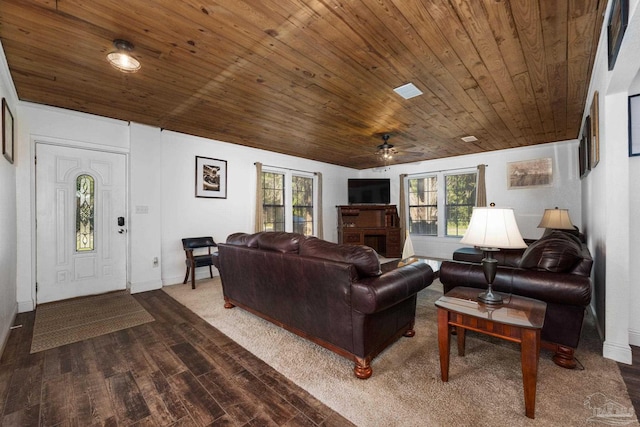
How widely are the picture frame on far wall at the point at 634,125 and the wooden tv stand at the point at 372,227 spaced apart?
474 cm

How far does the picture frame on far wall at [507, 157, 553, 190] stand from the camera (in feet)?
16.9

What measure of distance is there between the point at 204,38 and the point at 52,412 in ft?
8.71

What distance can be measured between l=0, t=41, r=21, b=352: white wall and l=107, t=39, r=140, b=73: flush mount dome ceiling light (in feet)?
2.87

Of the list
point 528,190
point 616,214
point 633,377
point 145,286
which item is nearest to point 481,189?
point 528,190

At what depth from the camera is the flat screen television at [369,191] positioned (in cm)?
719

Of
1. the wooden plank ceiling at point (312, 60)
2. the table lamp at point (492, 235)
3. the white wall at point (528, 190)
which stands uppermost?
the wooden plank ceiling at point (312, 60)

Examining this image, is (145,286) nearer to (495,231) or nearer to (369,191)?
(495,231)

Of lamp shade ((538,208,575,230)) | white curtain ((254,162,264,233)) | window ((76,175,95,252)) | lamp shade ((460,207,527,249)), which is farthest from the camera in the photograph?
white curtain ((254,162,264,233))

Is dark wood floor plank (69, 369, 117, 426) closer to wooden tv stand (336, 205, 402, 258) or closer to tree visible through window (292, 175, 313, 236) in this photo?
A: tree visible through window (292, 175, 313, 236)

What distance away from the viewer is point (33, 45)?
2.13m

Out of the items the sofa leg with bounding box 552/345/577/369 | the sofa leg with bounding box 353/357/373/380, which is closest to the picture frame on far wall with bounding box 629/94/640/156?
the sofa leg with bounding box 552/345/577/369

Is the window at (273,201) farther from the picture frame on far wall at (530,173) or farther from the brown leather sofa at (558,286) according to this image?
the picture frame on far wall at (530,173)

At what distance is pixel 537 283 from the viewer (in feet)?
6.40

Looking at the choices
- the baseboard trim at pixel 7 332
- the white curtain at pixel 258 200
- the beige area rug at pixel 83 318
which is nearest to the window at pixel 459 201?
the white curtain at pixel 258 200
